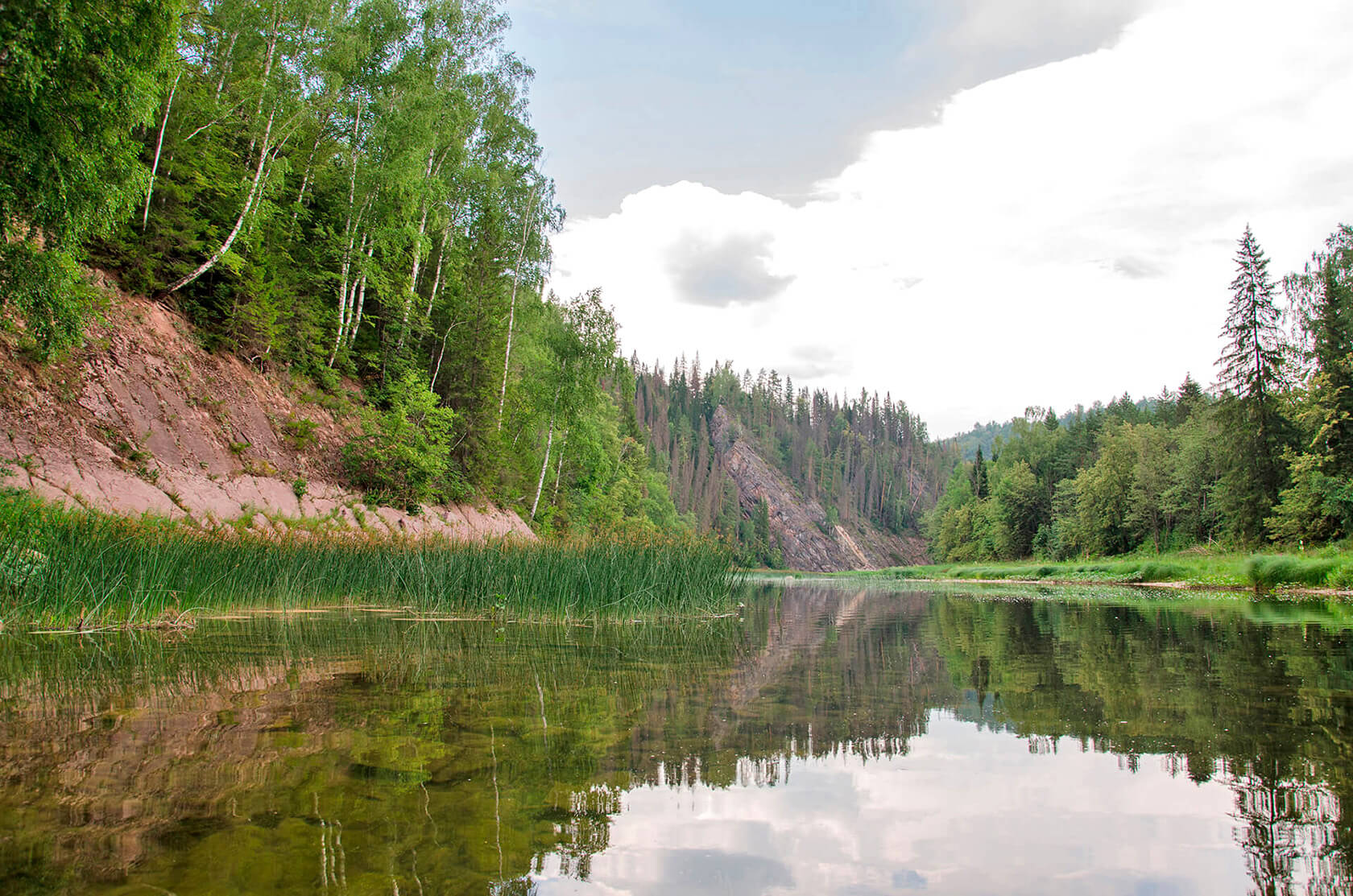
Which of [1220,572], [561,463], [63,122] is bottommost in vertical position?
[1220,572]

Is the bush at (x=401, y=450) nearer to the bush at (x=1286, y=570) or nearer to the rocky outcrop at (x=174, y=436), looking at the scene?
the rocky outcrop at (x=174, y=436)

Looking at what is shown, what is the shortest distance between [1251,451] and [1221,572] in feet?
42.0

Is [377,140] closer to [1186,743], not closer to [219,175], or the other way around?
[219,175]

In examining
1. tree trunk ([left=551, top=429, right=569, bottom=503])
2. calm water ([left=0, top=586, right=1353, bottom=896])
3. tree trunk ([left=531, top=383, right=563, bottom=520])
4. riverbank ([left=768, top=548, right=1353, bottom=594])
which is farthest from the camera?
tree trunk ([left=551, top=429, right=569, bottom=503])

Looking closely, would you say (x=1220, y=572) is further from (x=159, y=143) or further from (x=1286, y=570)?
(x=159, y=143)

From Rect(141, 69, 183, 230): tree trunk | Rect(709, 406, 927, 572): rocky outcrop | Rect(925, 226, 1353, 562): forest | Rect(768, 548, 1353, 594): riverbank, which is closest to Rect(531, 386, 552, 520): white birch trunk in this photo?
Rect(141, 69, 183, 230): tree trunk

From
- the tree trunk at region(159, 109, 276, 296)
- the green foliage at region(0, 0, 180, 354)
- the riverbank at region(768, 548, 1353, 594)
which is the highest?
the tree trunk at region(159, 109, 276, 296)

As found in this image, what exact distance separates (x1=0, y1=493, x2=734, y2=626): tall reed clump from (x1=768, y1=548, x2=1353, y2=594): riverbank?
18714mm

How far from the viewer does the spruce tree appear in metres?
35.0

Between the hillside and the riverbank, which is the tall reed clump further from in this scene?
the hillside

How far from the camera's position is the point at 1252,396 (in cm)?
3581

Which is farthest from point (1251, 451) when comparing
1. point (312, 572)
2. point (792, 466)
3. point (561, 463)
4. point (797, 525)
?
point (792, 466)

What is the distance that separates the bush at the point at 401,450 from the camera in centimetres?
2095

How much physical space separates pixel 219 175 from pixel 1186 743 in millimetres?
22689
